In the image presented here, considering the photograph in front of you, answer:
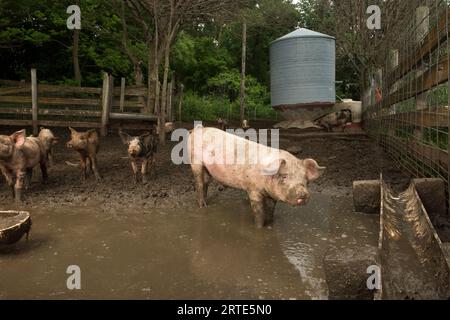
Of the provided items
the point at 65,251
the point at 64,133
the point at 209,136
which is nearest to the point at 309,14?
the point at 64,133

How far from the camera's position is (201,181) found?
237 inches

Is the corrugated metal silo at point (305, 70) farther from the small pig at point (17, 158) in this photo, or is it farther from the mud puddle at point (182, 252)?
the small pig at point (17, 158)

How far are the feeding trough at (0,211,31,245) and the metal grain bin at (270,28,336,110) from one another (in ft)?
34.8

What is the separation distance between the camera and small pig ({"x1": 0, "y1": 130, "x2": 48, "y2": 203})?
6.02m

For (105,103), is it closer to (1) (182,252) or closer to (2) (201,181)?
(2) (201,181)

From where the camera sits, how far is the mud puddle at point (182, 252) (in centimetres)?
333

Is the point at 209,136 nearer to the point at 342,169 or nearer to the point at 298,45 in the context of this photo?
the point at 342,169

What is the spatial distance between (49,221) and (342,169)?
17.1 feet

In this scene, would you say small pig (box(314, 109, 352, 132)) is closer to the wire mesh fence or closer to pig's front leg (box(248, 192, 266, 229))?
the wire mesh fence

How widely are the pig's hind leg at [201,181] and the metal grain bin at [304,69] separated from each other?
333 inches

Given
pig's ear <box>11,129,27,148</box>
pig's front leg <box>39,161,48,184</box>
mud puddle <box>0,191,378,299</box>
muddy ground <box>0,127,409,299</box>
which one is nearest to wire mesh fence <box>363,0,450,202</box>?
muddy ground <box>0,127,409,299</box>

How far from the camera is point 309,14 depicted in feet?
82.3

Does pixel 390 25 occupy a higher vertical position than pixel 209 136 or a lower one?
higher

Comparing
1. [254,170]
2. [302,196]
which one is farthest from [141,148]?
[302,196]
